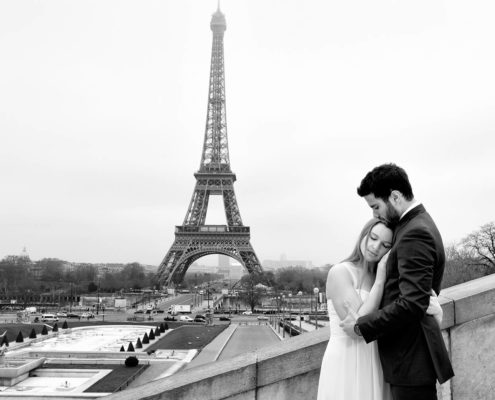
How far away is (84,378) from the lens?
22.0 metres

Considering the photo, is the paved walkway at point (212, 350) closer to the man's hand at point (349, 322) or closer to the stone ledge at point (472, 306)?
the stone ledge at point (472, 306)

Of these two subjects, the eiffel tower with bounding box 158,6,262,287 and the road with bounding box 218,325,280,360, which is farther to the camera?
the eiffel tower with bounding box 158,6,262,287

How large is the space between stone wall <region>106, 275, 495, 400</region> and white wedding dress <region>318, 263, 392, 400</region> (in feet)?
3.09

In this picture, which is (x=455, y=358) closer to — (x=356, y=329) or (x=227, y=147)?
(x=356, y=329)

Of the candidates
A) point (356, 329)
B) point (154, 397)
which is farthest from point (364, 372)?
point (154, 397)

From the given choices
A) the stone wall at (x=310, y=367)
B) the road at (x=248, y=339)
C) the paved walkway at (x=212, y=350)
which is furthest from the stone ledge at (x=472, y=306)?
the road at (x=248, y=339)

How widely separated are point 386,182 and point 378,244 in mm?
342

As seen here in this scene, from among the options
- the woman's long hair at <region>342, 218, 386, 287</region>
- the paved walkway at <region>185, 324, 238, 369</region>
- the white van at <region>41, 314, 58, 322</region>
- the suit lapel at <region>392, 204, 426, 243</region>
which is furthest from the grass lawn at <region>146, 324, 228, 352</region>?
the suit lapel at <region>392, 204, 426, 243</region>

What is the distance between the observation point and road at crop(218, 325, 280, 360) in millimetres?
27750

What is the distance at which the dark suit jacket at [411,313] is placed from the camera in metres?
2.76

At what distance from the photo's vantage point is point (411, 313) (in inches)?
108

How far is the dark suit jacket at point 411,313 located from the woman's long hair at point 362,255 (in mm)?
162

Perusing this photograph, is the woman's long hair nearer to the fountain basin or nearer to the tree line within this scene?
the fountain basin

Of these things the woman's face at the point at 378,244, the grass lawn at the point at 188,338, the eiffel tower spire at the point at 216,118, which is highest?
the eiffel tower spire at the point at 216,118
